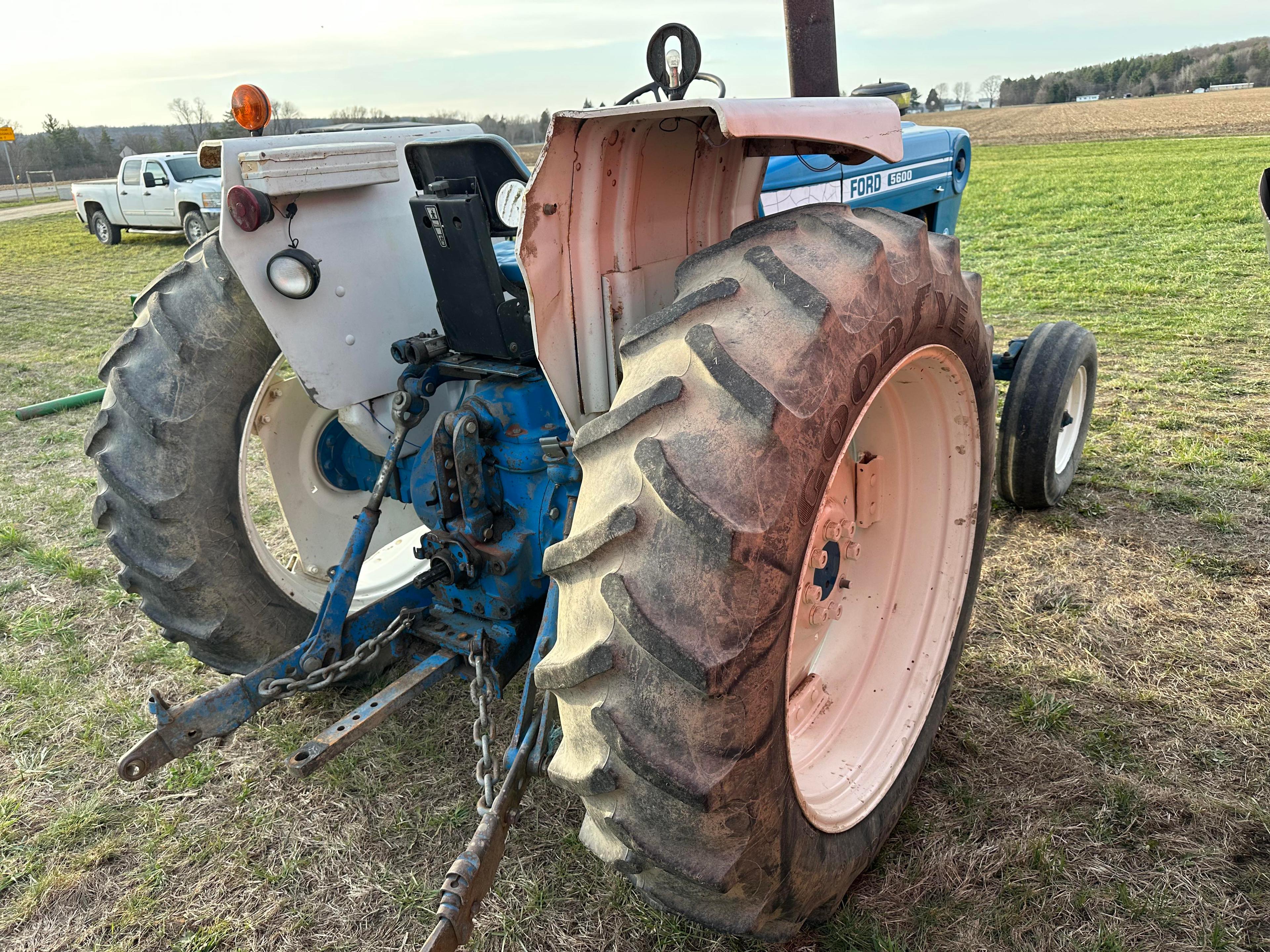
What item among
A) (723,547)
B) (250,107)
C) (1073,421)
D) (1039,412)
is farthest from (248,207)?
(1073,421)

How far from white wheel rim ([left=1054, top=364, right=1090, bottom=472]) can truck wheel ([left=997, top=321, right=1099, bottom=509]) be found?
7cm

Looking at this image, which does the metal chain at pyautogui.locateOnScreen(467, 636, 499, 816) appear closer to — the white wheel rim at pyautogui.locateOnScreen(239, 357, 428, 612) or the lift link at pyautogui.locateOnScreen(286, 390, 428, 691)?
the lift link at pyautogui.locateOnScreen(286, 390, 428, 691)

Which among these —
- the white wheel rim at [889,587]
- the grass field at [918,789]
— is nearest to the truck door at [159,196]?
the grass field at [918,789]

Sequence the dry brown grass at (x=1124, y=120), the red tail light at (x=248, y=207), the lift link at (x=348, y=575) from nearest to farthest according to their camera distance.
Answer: the red tail light at (x=248, y=207), the lift link at (x=348, y=575), the dry brown grass at (x=1124, y=120)

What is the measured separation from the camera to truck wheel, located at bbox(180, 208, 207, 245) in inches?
627

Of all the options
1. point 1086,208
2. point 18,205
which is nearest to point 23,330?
point 1086,208

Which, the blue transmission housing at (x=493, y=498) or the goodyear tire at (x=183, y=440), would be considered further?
the goodyear tire at (x=183, y=440)

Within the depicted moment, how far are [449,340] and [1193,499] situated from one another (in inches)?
129

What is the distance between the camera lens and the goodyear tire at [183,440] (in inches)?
92.9

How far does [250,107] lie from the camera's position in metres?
2.27

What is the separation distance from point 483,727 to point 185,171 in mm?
17620

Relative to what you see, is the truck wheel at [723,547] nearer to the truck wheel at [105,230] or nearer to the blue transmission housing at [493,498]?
the blue transmission housing at [493,498]

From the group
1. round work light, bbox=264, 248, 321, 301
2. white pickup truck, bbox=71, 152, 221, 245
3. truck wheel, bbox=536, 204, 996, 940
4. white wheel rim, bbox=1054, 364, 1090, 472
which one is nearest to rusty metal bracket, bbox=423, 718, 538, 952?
truck wheel, bbox=536, 204, 996, 940

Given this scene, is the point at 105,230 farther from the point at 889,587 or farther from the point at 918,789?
the point at 918,789
